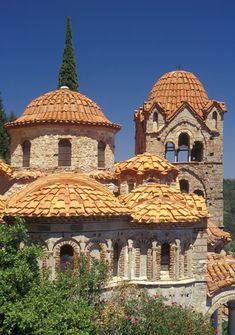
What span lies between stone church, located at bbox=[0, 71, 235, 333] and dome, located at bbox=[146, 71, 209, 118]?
6.97 meters

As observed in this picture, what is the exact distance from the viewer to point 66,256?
16.5 metres

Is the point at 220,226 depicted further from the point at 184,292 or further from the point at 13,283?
the point at 13,283

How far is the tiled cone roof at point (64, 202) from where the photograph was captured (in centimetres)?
1608

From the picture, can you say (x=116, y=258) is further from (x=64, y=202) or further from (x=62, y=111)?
(x=62, y=111)

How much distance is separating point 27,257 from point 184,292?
716 centimetres

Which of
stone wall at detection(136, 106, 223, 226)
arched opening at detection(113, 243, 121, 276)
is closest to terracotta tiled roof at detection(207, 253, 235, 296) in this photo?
arched opening at detection(113, 243, 121, 276)

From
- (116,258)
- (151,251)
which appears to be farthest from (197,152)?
(116,258)

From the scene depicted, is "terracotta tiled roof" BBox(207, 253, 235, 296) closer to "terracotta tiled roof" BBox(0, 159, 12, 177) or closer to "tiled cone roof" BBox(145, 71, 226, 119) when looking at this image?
"terracotta tiled roof" BBox(0, 159, 12, 177)

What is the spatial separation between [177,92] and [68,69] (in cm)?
1399

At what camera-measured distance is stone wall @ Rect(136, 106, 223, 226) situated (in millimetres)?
29266

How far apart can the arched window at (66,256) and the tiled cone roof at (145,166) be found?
570 centimetres

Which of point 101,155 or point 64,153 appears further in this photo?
point 101,155

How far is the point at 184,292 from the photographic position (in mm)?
18703

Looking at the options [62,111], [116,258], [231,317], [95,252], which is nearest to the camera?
[95,252]
